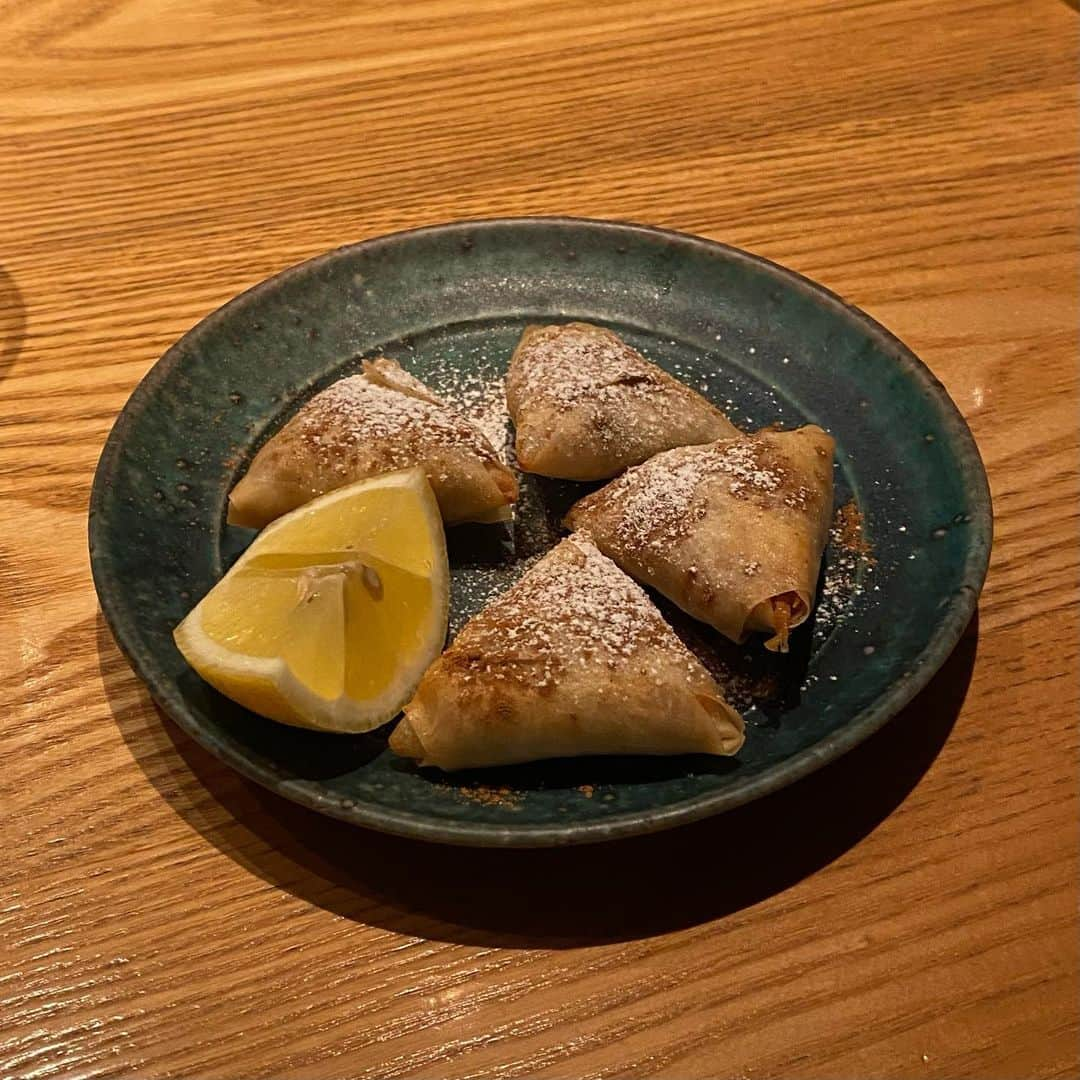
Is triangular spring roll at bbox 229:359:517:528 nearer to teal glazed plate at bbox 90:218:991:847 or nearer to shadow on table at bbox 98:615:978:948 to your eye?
teal glazed plate at bbox 90:218:991:847

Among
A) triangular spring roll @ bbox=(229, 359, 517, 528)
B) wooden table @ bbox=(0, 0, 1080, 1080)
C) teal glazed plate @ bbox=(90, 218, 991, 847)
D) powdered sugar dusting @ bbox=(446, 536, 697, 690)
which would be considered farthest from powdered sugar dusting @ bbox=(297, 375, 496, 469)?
wooden table @ bbox=(0, 0, 1080, 1080)

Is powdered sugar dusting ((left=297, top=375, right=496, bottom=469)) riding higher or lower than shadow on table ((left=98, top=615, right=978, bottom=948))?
higher

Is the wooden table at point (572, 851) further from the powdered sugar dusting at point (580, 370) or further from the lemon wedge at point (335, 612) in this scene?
the powdered sugar dusting at point (580, 370)

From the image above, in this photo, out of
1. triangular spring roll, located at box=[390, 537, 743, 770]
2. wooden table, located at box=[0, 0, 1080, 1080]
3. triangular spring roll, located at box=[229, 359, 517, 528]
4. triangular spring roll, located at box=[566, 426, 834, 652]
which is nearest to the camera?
wooden table, located at box=[0, 0, 1080, 1080]

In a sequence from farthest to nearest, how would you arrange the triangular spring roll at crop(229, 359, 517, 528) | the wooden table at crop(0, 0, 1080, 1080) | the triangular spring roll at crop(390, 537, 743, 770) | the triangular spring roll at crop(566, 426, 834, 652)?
the triangular spring roll at crop(229, 359, 517, 528), the triangular spring roll at crop(566, 426, 834, 652), the triangular spring roll at crop(390, 537, 743, 770), the wooden table at crop(0, 0, 1080, 1080)

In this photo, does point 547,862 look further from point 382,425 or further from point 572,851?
point 382,425

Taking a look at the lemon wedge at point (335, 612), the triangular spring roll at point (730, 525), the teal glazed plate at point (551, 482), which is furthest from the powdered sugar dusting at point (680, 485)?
the lemon wedge at point (335, 612)

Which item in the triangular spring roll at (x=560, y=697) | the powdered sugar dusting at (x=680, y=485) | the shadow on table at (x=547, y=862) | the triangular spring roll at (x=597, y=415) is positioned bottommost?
the shadow on table at (x=547, y=862)
